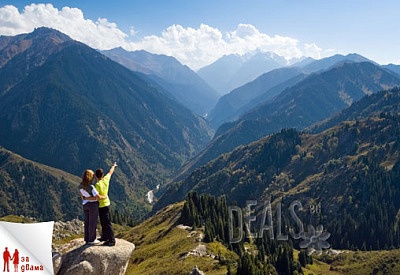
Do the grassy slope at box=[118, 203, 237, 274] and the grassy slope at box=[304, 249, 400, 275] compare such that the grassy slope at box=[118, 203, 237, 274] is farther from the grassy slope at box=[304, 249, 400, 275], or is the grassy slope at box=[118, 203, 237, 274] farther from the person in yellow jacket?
the person in yellow jacket

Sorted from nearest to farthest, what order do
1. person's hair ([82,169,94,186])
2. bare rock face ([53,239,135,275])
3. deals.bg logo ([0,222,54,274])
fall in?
deals.bg logo ([0,222,54,274])
person's hair ([82,169,94,186])
bare rock face ([53,239,135,275])

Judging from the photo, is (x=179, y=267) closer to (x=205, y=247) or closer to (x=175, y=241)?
(x=205, y=247)

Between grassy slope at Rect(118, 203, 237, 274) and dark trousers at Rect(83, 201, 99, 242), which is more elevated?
dark trousers at Rect(83, 201, 99, 242)

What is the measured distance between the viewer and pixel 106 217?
2945 cm

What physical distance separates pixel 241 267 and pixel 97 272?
72.2 metres

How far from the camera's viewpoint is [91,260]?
28359mm

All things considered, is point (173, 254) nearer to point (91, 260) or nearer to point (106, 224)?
point (106, 224)

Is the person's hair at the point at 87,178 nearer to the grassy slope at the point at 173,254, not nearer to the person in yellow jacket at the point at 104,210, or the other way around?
the person in yellow jacket at the point at 104,210

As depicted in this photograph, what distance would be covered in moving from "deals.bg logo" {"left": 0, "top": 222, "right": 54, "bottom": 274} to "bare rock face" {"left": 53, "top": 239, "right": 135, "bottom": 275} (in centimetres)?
719

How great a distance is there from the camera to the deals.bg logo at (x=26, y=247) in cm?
1931

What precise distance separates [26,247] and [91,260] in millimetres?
9080

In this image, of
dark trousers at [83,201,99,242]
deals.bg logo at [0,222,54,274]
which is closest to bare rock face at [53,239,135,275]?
dark trousers at [83,201,99,242]

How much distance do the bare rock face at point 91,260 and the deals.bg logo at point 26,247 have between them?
719cm

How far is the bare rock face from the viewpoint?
2797 centimetres
